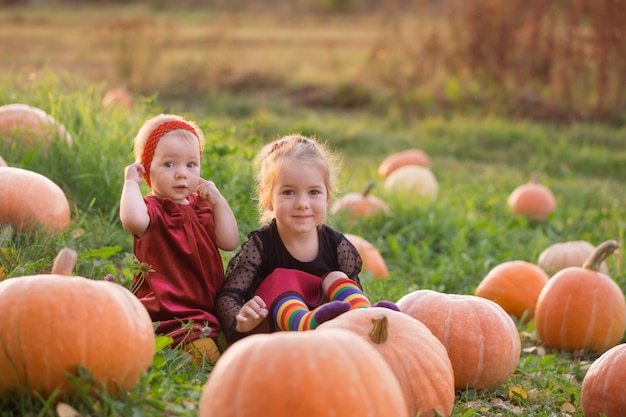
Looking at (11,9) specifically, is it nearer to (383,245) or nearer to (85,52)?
(85,52)

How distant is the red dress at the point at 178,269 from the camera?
3465mm

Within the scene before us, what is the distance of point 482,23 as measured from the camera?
38.5 feet

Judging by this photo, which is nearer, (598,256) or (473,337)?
(473,337)

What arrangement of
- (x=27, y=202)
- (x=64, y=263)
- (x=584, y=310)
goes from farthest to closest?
(x=584, y=310)
(x=27, y=202)
(x=64, y=263)

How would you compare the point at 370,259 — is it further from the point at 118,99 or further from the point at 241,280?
the point at 118,99

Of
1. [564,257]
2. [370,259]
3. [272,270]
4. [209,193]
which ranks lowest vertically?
[564,257]

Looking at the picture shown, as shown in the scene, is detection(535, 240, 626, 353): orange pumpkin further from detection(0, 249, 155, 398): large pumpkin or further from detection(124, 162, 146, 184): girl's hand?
detection(0, 249, 155, 398): large pumpkin

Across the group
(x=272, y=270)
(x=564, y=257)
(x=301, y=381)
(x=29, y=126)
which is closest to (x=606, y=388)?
(x=272, y=270)

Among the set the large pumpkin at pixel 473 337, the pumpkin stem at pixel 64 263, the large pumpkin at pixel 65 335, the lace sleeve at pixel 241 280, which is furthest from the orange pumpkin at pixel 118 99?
the large pumpkin at pixel 65 335

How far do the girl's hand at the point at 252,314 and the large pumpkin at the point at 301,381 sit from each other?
2.89 ft

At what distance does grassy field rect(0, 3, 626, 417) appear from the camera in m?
3.61

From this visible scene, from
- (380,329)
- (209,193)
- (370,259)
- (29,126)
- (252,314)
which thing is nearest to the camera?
(380,329)

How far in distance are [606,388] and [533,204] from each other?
4072mm

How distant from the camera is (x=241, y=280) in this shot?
3537 mm
